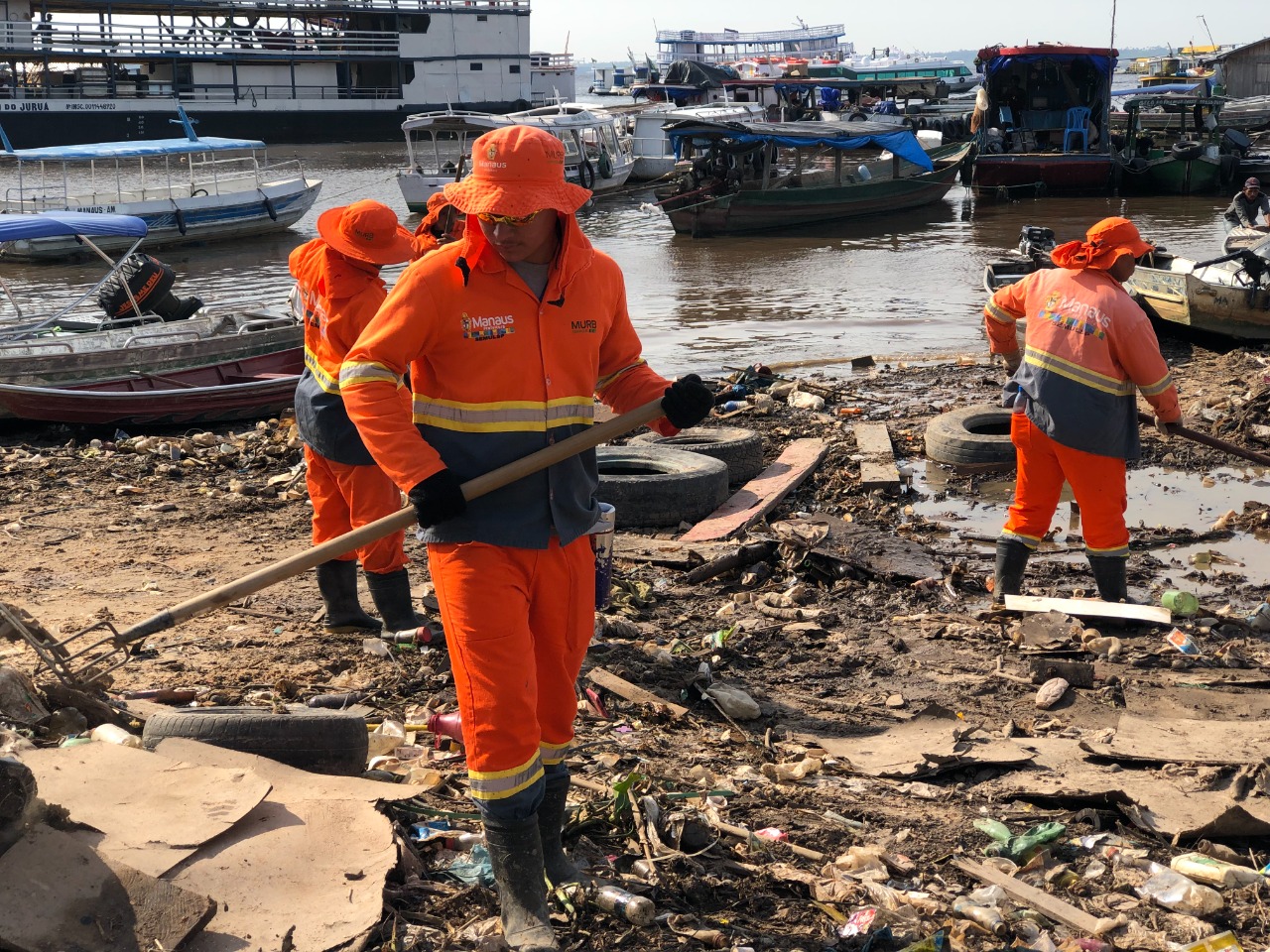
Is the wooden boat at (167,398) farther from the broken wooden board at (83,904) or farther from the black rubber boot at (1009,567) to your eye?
the broken wooden board at (83,904)

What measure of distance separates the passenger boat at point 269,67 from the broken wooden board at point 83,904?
50.9m

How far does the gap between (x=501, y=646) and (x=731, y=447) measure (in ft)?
17.6

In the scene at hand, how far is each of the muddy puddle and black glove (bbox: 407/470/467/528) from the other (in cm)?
500

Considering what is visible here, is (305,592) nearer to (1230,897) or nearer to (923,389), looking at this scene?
(1230,897)

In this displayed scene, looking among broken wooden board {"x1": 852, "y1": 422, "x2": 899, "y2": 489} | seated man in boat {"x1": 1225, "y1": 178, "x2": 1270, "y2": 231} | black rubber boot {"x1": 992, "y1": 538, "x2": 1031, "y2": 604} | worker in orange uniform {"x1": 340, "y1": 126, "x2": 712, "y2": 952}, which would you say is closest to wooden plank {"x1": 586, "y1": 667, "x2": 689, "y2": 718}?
worker in orange uniform {"x1": 340, "y1": 126, "x2": 712, "y2": 952}

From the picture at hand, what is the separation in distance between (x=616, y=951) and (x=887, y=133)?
24819 millimetres

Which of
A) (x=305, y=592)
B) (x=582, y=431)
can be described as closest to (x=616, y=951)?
(x=582, y=431)

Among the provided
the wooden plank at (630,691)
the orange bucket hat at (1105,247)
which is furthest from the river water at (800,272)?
the wooden plank at (630,691)

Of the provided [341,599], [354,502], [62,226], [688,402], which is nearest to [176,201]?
[62,226]

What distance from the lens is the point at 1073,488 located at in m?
5.99

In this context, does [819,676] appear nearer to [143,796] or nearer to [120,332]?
[143,796]

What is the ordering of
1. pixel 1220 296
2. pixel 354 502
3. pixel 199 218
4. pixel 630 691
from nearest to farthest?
pixel 630 691 < pixel 354 502 < pixel 1220 296 < pixel 199 218

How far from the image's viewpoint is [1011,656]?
5621 millimetres

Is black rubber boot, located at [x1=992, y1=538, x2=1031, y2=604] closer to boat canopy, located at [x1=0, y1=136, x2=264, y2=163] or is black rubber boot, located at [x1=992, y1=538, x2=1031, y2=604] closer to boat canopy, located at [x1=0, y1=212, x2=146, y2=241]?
boat canopy, located at [x1=0, y1=212, x2=146, y2=241]
